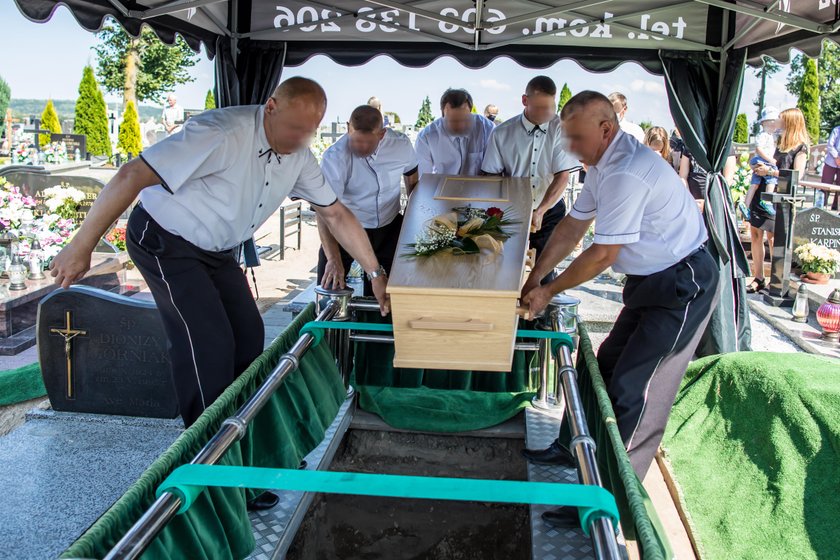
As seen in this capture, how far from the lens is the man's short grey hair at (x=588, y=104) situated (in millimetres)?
2838

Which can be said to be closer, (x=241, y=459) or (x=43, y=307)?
(x=241, y=459)

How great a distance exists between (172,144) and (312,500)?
153 cm

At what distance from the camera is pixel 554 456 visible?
3.18 metres

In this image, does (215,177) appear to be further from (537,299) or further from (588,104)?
(588,104)

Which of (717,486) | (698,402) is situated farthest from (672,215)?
(698,402)

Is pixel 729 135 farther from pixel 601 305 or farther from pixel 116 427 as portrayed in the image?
pixel 116 427

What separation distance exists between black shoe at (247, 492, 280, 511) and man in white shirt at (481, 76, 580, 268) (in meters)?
2.48

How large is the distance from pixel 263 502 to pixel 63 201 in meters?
6.13

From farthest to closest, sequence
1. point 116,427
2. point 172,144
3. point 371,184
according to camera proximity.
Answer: point 371,184 → point 116,427 → point 172,144

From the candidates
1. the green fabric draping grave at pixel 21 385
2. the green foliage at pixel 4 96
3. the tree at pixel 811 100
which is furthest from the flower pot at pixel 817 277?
the green foliage at pixel 4 96

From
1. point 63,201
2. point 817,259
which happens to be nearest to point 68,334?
point 63,201

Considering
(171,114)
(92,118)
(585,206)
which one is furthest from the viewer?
(92,118)

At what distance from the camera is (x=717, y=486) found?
3.39m

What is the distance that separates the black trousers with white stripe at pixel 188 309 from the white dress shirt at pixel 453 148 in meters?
2.59
